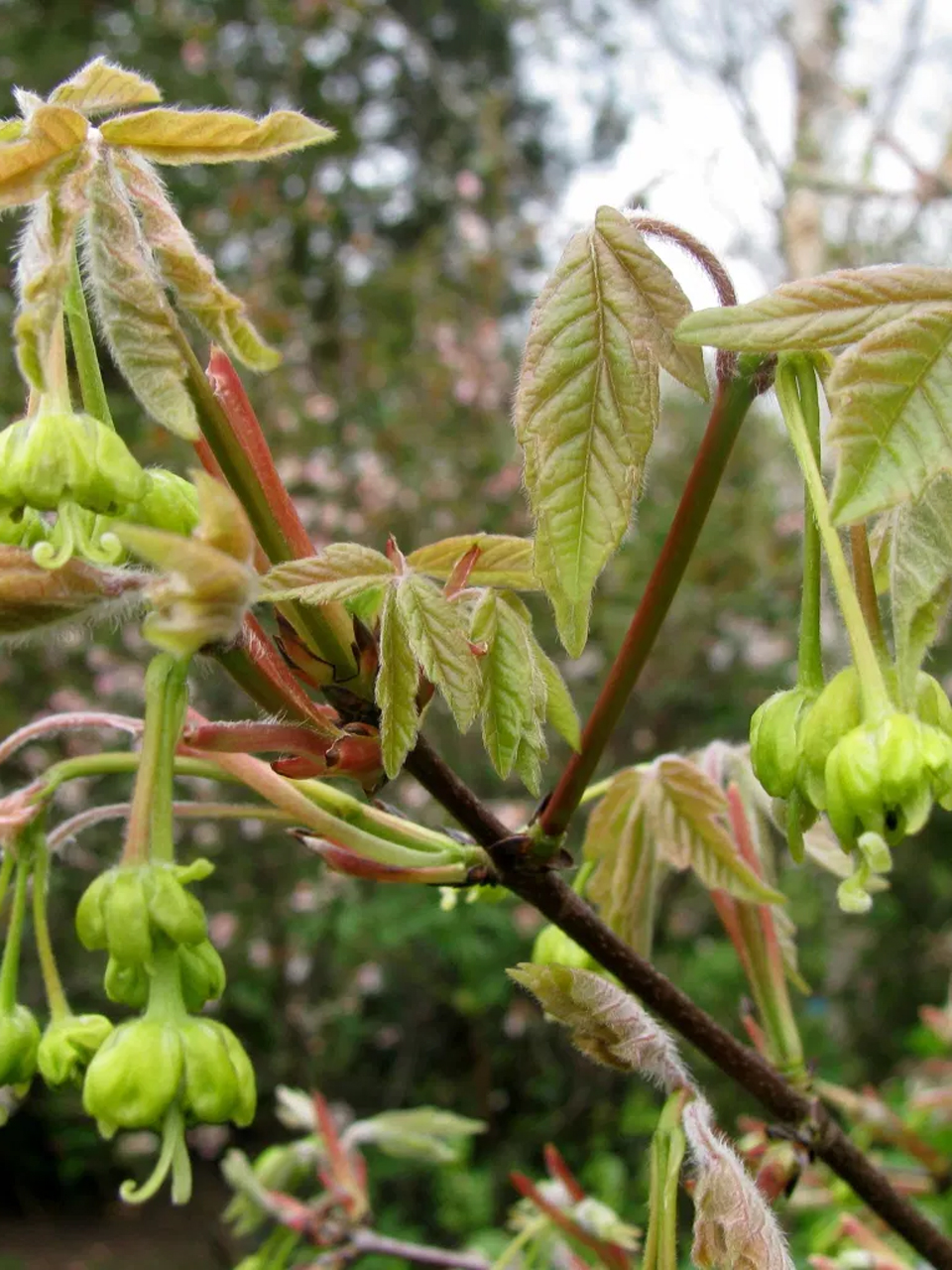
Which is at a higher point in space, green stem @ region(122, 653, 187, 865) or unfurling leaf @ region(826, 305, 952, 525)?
unfurling leaf @ region(826, 305, 952, 525)

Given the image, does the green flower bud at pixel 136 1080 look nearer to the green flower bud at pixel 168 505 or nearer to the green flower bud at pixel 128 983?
the green flower bud at pixel 128 983

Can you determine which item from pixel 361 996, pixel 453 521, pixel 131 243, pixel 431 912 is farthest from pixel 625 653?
pixel 361 996

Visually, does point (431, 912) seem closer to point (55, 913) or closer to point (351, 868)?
point (55, 913)

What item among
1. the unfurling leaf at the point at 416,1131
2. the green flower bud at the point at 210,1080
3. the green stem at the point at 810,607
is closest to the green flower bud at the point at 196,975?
the green flower bud at the point at 210,1080

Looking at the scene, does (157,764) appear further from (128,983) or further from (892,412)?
(892,412)

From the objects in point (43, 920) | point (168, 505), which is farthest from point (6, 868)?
point (168, 505)

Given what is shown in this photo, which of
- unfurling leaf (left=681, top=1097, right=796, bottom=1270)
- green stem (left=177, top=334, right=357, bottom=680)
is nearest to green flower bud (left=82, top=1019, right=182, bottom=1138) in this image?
green stem (left=177, top=334, right=357, bottom=680)

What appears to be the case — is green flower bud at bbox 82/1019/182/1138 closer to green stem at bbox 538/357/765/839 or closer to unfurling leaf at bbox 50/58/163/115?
green stem at bbox 538/357/765/839
